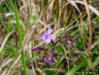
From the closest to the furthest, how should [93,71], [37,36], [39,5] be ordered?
[93,71], [37,36], [39,5]

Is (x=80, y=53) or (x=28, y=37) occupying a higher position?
(x=28, y=37)

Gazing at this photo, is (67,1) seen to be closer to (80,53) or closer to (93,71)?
(80,53)

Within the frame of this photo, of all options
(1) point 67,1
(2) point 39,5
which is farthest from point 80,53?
(2) point 39,5

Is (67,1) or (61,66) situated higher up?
(67,1)

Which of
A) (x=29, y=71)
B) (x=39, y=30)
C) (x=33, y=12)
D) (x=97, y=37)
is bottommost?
(x=29, y=71)

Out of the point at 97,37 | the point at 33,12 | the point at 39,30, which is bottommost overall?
the point at 97,37

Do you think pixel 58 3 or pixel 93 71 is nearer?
pixel 93 71

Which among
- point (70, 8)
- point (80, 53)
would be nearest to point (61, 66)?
point (80, 53)

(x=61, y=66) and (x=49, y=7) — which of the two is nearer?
(x=61, y=66)

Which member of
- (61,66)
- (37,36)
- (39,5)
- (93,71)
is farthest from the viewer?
(39,5)
